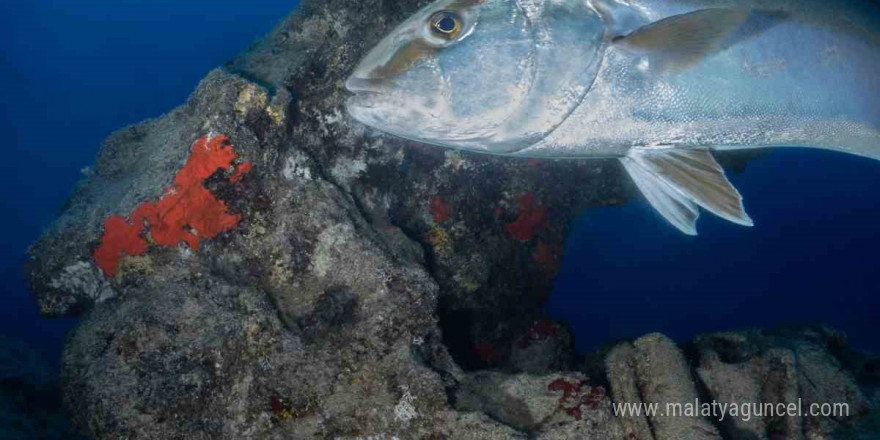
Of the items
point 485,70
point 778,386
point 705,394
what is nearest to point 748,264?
point 778,386

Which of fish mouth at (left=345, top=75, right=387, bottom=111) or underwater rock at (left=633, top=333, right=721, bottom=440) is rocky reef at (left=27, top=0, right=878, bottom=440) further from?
fish mouth at (left=345, top=75, right=387, bottom=111)

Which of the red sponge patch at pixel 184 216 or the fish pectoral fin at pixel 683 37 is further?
the red sponge patch at pixel 184 216

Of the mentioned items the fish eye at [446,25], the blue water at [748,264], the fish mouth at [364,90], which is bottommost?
the blue water at [748,264]

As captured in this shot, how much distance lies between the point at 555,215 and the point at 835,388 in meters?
3.13

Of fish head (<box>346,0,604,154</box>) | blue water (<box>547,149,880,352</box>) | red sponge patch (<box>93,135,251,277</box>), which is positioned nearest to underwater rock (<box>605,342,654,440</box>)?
fish head (<box>346,0,604,154</box>)

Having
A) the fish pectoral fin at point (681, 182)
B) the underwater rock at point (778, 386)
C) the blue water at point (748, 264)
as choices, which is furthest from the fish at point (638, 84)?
the blue water at point (748, 264)

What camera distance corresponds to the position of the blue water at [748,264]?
112 ft

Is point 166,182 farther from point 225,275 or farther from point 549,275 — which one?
point 549,275

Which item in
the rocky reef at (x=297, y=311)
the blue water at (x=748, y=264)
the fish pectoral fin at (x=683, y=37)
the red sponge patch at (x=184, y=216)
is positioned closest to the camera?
the fish pectoral fin at (x=683, y=37)

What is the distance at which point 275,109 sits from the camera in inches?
142

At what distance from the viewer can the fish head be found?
80.4 inches

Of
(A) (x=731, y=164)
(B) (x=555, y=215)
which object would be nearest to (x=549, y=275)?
(B) (x=555, y=215)

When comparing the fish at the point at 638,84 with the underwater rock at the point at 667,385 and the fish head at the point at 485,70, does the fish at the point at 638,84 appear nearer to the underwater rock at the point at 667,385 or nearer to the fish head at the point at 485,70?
the fish head at the point at 485,70

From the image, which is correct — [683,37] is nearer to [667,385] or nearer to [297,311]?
[667,385]
